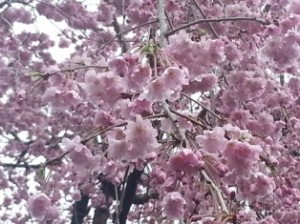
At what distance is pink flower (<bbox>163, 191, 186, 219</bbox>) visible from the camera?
8.73 ft

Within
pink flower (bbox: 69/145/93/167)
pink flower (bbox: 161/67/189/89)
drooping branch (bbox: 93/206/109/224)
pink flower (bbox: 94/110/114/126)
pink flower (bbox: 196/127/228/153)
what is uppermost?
drooping branch (bbox: 93/206/109/224)

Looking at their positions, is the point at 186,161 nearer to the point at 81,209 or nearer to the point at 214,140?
the point at 214,140

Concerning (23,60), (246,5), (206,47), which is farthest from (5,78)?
(206,47)

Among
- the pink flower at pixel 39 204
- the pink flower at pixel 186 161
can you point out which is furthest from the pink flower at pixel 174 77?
the pink flower at pixel 39 204

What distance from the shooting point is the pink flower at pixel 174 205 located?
2.66 m

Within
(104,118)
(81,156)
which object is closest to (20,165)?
(81,156)

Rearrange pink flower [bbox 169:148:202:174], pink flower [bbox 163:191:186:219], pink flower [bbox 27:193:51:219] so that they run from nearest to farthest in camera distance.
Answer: pink flower [bbox 169:148:202:174], pink flower [bbox 163:191:186:219], pink flower [bbox 27:193:51:219]

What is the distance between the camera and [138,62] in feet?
8.20

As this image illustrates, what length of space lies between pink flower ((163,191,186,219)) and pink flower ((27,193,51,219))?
2.19 ft

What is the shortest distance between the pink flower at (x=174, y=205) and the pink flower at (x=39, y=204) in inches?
26.3

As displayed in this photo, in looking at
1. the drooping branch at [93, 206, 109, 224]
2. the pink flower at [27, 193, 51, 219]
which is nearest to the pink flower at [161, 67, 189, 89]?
the pink flower at [27, 193, 51, 219]

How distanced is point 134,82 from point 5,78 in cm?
531

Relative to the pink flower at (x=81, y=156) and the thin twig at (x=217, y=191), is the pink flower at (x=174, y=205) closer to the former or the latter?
the thin twig at (x=217, y=191)

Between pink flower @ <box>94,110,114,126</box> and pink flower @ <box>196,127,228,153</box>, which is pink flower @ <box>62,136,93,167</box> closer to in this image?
pink flower @ <box>94,110,114,126</box>
